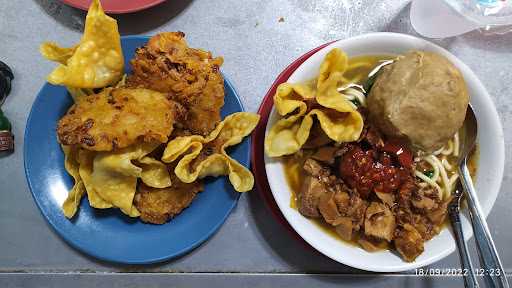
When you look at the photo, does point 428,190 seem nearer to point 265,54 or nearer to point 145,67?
point 265,54

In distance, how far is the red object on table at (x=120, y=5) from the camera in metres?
1.32

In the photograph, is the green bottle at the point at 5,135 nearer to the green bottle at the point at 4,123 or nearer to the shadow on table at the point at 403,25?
the green bottle at the point at 4,123

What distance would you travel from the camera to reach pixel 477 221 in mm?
1211

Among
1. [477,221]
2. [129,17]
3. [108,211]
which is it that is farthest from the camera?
[129,17]

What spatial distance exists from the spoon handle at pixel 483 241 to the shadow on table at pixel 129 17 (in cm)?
95

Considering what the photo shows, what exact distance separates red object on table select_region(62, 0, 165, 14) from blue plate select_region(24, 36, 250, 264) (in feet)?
0.28

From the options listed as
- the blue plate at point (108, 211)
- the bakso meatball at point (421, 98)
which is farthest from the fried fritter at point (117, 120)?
the bakso meatball at point (421, 98)

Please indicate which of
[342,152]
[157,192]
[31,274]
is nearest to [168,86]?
[157,192]

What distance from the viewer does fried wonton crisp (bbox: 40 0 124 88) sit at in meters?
1.18

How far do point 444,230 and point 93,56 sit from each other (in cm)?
101

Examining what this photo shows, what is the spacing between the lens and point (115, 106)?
117cm

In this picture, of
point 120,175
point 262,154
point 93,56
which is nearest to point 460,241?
point 262,154

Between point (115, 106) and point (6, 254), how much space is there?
0.64 meters

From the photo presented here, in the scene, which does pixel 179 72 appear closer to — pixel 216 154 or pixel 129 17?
pixel 216 154
